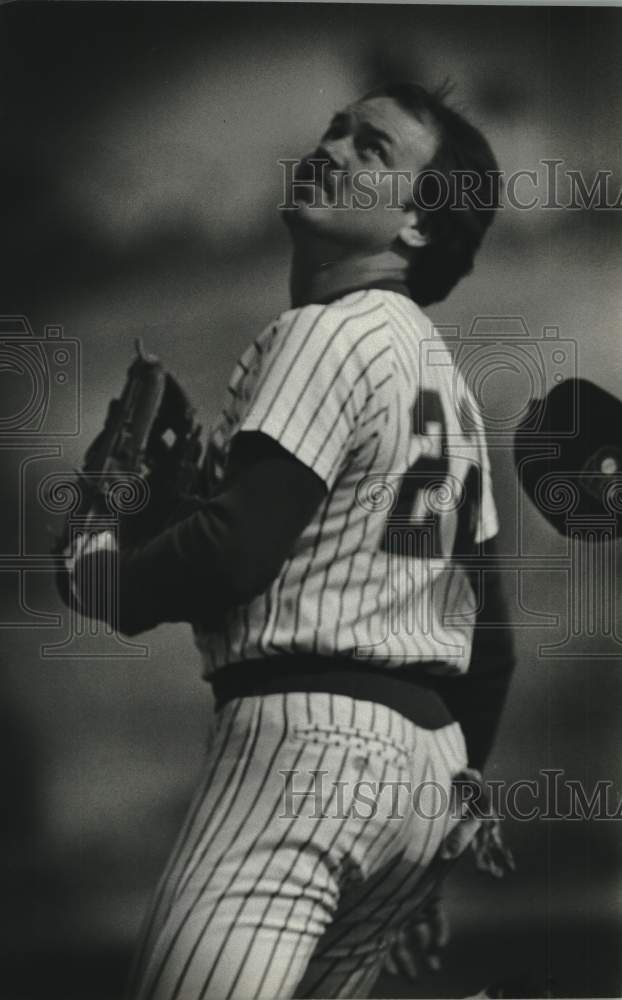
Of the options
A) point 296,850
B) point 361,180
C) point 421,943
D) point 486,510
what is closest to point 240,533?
point 486,510

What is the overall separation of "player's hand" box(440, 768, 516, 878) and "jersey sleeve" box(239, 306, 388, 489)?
646mm

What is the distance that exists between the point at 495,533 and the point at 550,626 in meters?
0.21

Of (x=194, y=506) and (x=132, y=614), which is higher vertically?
(x=194, y=506)

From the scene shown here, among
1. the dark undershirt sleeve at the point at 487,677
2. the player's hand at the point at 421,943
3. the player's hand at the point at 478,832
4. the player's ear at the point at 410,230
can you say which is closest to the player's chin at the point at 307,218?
the player's ear at the point at 410,230

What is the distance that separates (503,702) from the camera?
9.11 ft

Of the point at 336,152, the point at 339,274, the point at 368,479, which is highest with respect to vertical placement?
the point at 336,152

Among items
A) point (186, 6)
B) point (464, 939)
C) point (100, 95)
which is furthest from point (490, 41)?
point (464, 939)

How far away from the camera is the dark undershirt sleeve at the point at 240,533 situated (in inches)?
106

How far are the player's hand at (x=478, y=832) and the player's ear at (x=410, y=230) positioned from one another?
1.02 m

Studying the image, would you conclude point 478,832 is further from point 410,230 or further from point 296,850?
point 410,230

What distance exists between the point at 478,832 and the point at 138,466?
0.96 metres

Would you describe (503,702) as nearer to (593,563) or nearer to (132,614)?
(593,563)

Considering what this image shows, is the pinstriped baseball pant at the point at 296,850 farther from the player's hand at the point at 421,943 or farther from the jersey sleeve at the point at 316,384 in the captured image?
the jersey sleeve at the point at 316,384

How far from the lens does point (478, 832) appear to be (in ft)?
9.12
